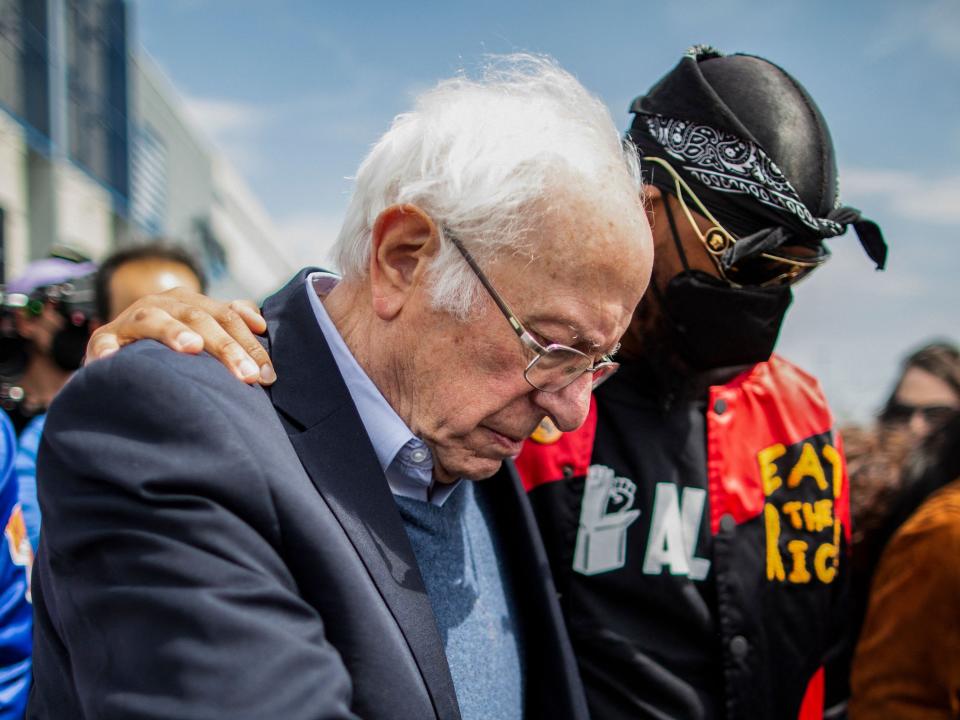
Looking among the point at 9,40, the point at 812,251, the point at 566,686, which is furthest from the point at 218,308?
the point at 9,40

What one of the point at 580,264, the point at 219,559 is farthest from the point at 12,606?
the point at 580,264

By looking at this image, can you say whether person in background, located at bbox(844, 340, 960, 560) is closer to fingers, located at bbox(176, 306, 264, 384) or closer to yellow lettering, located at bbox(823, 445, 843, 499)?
yellow lettering, located at bbox(823, 445, 843, 499)

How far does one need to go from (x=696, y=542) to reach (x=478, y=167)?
1100 millimetres

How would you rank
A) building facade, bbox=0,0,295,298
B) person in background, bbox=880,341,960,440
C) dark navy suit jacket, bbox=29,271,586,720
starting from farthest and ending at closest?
building facade, bbox=0,0,295,298
person in background, bbox=880,341,960,440
dark navy suit jacket, bbox=29,271,586,720

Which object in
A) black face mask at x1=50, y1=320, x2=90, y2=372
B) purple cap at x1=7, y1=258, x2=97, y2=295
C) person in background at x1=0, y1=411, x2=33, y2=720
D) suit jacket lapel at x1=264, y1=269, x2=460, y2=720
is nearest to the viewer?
suit jacket lapel at x1=264, y1=269, x2=460, y2=720

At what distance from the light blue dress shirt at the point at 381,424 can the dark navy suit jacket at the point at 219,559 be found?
85 millimetres

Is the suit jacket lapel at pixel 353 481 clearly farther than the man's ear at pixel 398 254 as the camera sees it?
No

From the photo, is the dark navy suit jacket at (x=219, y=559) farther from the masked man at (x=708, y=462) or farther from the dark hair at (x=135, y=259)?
the dark hair at (x=135, y=259)

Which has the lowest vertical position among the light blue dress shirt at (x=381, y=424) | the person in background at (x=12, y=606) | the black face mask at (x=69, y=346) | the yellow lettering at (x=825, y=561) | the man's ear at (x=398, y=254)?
the person in background at (x=12, y=606)

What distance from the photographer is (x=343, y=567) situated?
1187 mm

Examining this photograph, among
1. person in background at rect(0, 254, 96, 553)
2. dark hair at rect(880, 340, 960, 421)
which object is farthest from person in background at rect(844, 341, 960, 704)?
person in background at rect(0, 254, 96, 553)

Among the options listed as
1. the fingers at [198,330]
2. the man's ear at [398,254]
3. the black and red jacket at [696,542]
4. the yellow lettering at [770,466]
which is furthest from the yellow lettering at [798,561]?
the fingers at [198,330]

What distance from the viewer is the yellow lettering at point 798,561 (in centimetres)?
196

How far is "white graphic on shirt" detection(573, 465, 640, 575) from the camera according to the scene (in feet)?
6.23
